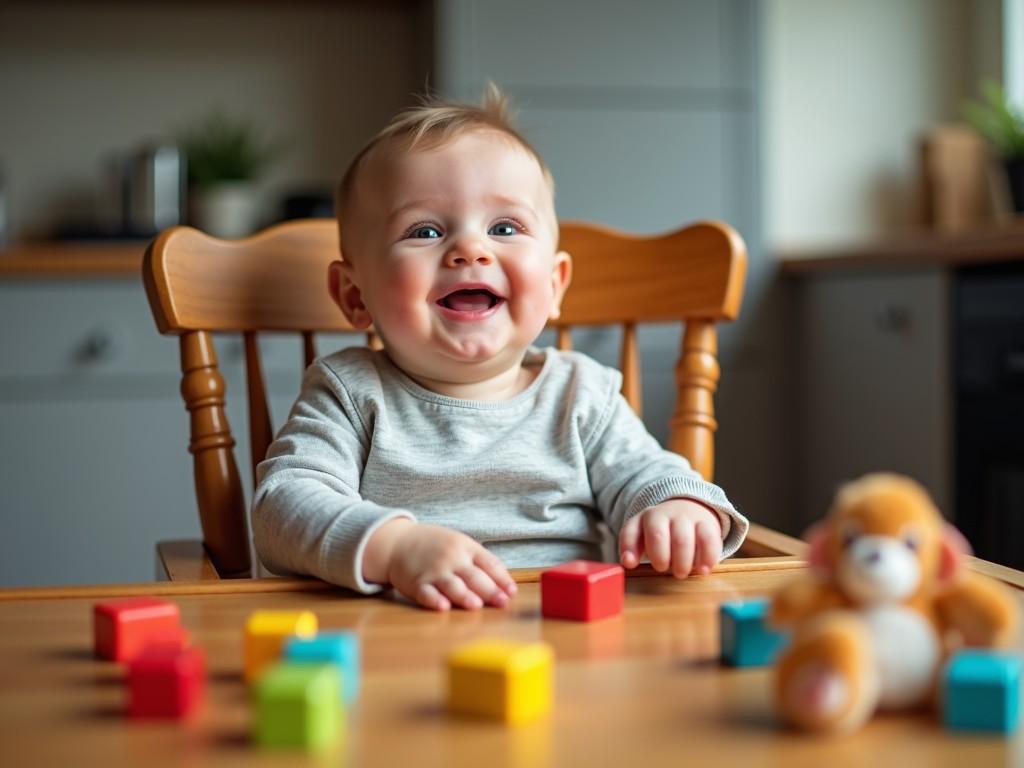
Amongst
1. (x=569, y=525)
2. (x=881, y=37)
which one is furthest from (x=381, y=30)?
(x=569, y=525)

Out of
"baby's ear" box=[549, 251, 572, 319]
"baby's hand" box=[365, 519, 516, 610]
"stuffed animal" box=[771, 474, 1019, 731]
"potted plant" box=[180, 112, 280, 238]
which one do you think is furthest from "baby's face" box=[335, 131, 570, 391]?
Result: "potted plant" box=[180, 112, 280, 238]

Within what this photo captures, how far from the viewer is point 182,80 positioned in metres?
3.18

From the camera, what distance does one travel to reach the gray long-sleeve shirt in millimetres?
1042

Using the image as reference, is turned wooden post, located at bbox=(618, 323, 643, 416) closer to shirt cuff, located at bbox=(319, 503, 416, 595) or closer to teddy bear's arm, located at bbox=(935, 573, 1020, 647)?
shirt cuff, located at bbox=(319, 503, 416, 595)

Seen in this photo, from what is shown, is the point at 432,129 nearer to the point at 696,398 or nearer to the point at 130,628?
the point at 696,398

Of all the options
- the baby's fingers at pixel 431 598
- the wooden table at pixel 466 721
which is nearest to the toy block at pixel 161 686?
the wooden table at pixel 466 721

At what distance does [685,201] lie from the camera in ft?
9.56

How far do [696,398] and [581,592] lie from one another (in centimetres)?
65

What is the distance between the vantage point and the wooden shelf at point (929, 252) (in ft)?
7.07

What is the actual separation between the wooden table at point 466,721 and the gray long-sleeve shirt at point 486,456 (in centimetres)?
29

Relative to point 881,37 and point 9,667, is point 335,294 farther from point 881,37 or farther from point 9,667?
point 881,37

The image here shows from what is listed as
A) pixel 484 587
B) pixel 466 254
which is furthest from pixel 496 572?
pixel 466 254

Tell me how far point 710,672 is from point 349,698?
6.5 inches

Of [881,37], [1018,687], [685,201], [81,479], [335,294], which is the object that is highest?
[881,37]
